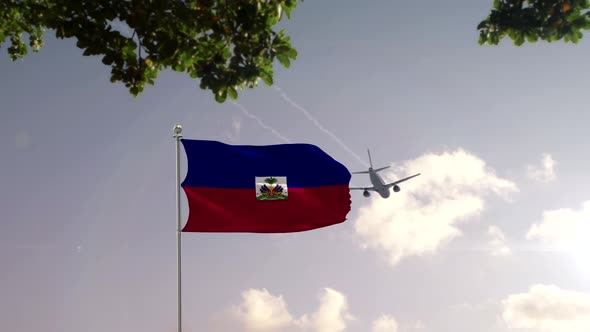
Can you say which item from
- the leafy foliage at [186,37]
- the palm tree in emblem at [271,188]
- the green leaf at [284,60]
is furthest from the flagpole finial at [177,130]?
the green leaf at [284,60]

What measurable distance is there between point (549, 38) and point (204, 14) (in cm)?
686

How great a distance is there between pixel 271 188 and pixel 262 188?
295mm

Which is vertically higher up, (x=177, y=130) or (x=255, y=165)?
(x=177, y=130)

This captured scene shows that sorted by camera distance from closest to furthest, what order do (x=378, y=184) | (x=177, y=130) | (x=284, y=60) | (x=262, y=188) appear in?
(x=284, y=60)
(x=177, y=130)
(x=262, y=188)
(x=378, y=184)

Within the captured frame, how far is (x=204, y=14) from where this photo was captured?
35.6 feet

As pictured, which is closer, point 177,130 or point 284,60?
point 284,60

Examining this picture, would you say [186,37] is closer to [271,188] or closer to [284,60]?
[284,60]

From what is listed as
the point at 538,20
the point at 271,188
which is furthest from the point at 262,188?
the point at 538,20

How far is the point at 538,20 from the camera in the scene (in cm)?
1068

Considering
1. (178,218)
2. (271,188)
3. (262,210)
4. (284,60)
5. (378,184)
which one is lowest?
(178,218)

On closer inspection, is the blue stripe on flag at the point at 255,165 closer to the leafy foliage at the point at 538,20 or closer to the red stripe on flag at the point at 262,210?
the red stripe on flag at the point at 262,210

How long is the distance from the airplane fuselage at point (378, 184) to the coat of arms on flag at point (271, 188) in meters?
67.8

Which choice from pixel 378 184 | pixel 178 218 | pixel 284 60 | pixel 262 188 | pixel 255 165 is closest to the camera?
pixel 284 60

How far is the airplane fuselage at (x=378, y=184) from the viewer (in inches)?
3314
